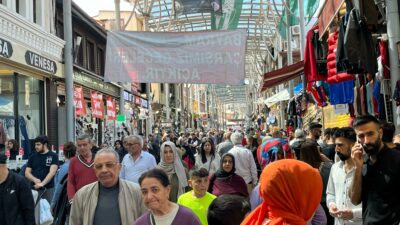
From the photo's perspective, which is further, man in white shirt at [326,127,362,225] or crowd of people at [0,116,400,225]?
man in white shirt at [326,127,362,225]

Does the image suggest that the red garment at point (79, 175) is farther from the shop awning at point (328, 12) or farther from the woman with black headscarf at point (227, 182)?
the shop awning at point (328, 12)

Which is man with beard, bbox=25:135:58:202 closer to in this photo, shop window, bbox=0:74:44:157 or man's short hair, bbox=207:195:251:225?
shop window, bbox=0:74:44:157

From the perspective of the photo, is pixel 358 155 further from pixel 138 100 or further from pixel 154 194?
pixel 138 100

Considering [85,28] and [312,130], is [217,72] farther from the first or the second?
[85,28]

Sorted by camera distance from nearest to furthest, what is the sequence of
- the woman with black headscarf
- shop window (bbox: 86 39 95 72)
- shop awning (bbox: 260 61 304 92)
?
the woman with black headscarf → shop awning (bbox: 260 61 304 92) → shop window (bbox: 86 39 95 72)

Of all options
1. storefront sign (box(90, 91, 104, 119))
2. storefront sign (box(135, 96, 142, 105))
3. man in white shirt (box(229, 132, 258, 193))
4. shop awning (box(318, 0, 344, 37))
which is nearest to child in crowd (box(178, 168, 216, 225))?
man in white shirt (box(229, 132, 258, 193))

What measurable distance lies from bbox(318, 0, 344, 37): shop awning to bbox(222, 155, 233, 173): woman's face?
276cm

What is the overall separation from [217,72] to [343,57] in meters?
3.92

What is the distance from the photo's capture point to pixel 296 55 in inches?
1201

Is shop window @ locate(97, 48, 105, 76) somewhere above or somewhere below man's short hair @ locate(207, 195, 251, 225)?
above

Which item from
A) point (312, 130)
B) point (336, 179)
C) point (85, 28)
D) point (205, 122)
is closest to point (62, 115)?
point (85, 28)

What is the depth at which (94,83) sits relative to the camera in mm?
21797

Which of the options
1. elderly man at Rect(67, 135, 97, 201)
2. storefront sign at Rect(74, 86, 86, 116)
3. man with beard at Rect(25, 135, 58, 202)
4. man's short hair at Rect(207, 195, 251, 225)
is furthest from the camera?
storefront sign at Rect(74, 86, 86, 116)

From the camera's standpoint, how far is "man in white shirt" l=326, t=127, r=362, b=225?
4395mm
